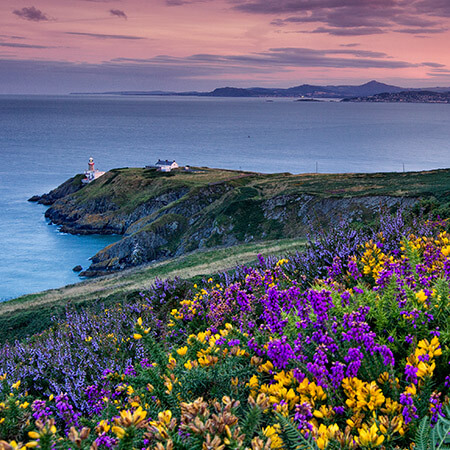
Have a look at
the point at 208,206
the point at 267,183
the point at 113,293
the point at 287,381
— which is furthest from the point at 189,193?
the point at 287,381

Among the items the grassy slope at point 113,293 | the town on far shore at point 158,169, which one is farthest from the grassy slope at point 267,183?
the grassy slope at point 113,293

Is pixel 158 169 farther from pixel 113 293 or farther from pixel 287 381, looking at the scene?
pixel 287 381

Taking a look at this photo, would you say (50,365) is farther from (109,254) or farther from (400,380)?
(109,254)

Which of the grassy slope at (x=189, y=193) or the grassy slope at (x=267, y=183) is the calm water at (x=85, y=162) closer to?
the grassy slope at (x=267, y=183)

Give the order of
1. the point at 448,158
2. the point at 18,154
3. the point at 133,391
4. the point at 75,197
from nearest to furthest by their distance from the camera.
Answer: the point at 133,391 < the point at 75,197 < the point at 448,158 < the point at 18,154

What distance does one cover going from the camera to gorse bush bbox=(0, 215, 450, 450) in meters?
2.60

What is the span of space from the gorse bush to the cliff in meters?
16.9

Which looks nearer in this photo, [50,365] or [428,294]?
[428,294]

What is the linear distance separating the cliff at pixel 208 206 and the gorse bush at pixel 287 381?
1690cm

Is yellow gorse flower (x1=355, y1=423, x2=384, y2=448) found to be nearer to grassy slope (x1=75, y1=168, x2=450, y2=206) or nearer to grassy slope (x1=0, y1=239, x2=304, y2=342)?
grassy slope (x1=0, y1=239, x2=304, y2=342)

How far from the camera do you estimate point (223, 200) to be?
56.2 meters

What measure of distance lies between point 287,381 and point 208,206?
55.7 metres

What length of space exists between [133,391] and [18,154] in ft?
Answer: 564

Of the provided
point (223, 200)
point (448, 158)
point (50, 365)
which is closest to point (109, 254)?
point (223, 200)
